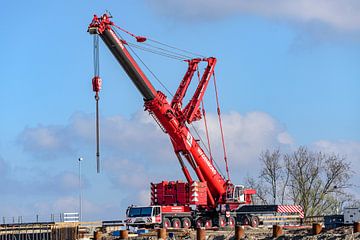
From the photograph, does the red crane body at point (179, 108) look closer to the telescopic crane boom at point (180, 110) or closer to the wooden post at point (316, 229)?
the telescopic crane boom at point (180, 110)

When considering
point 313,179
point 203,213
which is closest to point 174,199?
point 203,213

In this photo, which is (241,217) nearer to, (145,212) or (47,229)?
(145,212)

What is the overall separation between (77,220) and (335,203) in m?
34.9

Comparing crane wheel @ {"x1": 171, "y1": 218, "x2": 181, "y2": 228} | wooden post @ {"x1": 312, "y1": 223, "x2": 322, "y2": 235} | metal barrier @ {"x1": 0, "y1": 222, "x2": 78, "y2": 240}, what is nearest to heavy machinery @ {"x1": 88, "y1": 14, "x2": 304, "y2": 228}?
crane wheel @ {"x1": 171, "y1": 218, "x2": 181, "y2": 228}

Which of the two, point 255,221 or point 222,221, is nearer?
point 222,221

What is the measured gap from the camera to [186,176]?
229ft

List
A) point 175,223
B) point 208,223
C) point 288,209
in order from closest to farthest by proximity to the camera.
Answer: point 175,223, point 208,223, point 288,209

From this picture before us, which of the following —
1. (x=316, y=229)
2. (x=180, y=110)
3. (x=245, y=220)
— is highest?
(x=180, y=110)

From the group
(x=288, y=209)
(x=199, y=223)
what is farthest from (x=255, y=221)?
(x=199, y=223)

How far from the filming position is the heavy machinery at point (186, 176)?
217 ft

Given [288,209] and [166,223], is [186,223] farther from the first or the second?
[288,209]

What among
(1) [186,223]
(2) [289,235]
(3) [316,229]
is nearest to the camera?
(3) [316,229]

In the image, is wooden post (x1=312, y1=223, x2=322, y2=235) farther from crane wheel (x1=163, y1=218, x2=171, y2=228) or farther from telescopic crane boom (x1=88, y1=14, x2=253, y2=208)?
telescopic crane boom (x1=88, y1=14, x2=253, y2=208)

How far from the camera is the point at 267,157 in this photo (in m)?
101
